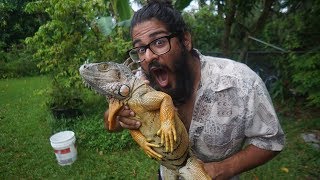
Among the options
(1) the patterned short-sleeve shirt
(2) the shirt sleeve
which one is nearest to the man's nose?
(1) the patterned short-sleeve shirt

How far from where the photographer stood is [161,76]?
2264 millimetres

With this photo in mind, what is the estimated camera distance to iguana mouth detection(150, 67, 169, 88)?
2232 mm

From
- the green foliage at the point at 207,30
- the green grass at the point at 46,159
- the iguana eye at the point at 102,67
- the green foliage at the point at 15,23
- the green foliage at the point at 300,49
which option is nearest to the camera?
the iguana eye at the point at 102,67

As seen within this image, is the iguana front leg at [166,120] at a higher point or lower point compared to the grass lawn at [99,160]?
higher

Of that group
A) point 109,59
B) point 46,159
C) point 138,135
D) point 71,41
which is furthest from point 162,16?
point 71,41

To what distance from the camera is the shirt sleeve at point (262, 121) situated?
2.27 metres

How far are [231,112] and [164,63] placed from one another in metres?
0.55

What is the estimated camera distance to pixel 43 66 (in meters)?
8.13

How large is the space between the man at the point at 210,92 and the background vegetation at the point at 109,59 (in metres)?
2.67

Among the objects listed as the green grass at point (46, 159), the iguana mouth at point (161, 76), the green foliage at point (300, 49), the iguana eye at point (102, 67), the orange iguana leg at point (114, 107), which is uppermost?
the iguana eye at point (102, 67)

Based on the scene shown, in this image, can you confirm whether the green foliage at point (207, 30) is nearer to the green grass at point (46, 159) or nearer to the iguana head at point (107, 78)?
the green grass at point (46, 159)

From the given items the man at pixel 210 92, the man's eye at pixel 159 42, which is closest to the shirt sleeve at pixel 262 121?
the man at pixel 210 92

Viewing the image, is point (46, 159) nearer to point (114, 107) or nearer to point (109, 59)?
point (109, 59)

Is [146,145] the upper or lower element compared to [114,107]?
lower
